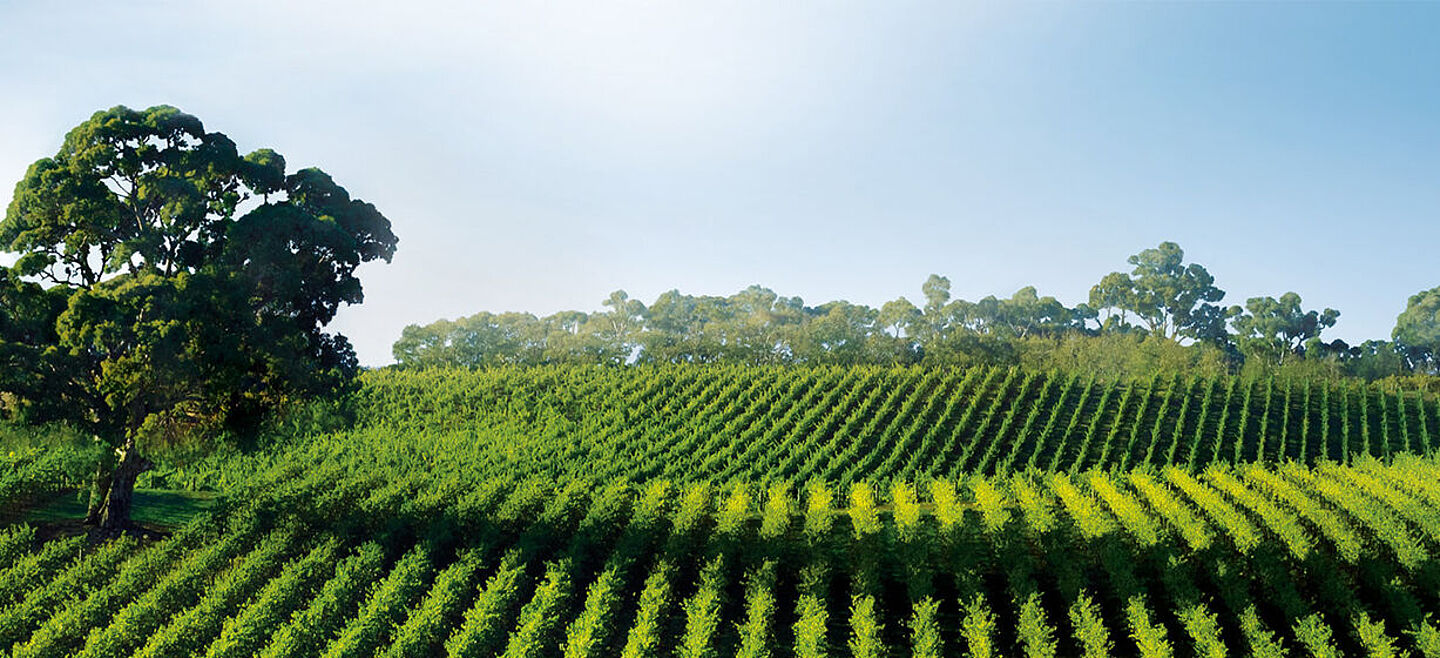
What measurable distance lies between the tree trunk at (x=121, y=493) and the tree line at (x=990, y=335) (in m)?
37.2

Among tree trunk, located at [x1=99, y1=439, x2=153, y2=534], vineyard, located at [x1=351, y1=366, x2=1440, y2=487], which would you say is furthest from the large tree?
vineyard, located at [x1=351, y1=366, x2=1440, y2=487]

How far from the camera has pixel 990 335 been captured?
70.0m

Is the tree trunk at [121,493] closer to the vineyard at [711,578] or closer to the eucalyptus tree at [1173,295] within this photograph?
the vineyard at [711,578]

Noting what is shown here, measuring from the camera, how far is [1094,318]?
102 m

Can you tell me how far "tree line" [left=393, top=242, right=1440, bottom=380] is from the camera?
65.8 m

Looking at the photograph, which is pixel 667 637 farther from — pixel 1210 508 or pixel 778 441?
pixel 778 441

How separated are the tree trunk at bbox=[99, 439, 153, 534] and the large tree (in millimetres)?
33

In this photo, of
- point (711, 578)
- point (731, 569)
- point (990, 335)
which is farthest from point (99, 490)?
point (990, 335)

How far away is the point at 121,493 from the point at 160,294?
520 centimetres

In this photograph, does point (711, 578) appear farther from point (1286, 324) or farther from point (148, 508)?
point (1286, 324)

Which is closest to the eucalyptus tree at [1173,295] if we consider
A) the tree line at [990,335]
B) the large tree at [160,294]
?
the tree line at [990,335]

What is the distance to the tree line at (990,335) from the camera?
2591 inches

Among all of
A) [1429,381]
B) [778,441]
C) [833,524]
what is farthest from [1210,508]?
[1429,381]

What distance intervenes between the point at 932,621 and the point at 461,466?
68.9ft
